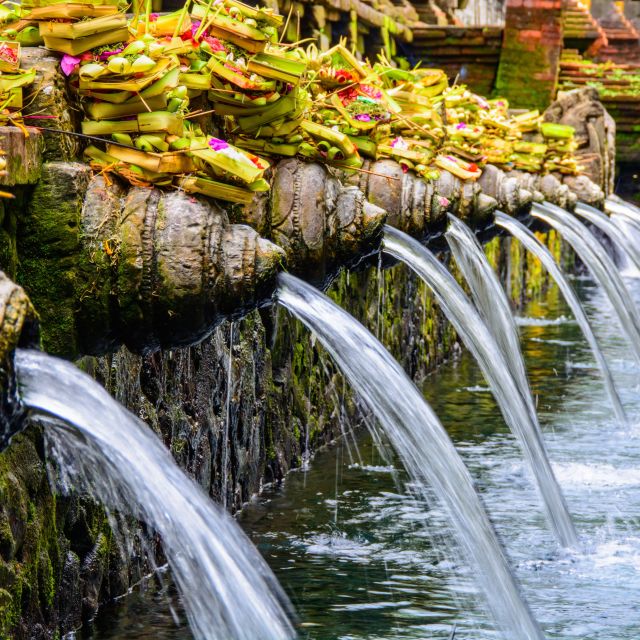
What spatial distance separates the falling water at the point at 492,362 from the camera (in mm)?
5914

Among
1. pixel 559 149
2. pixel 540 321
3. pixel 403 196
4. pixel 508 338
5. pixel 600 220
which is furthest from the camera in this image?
pixel 540 321

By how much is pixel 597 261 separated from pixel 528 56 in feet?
28.3

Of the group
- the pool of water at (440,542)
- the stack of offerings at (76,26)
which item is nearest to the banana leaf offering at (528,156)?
the pool of water at (440,542)

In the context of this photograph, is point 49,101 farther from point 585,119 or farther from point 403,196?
point 585,119

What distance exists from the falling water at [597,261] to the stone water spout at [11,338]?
26.2 feet

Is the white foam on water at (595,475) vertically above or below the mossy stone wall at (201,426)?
below

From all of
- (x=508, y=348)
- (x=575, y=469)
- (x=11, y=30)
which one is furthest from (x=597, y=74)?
(x=11, y=30)

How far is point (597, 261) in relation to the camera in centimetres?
1034

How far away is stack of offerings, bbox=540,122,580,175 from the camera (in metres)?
12.4

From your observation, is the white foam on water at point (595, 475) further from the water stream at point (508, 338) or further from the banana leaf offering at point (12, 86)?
the banana leaf offering at point (12, 86)

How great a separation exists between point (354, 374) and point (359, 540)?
43.2 inches

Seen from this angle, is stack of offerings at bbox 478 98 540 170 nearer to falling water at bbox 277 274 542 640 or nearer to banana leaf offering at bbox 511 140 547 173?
banana leaf offering at bbox 511 140 547 173

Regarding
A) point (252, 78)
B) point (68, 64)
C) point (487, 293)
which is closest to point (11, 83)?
point (68, 64)

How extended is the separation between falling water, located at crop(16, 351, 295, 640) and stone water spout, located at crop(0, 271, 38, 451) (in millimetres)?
58
